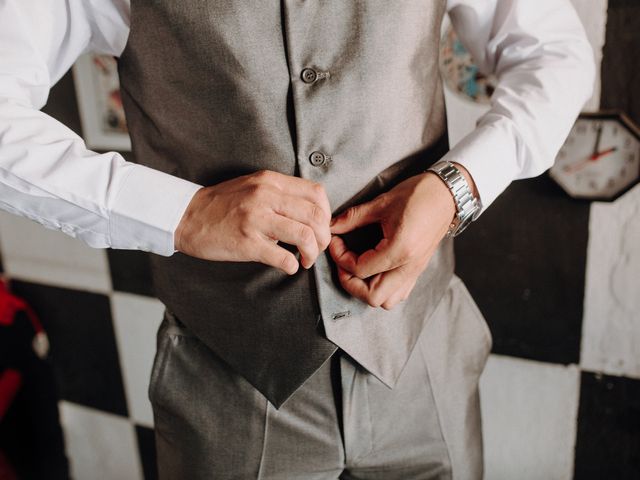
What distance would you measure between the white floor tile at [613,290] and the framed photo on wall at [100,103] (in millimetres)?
1204

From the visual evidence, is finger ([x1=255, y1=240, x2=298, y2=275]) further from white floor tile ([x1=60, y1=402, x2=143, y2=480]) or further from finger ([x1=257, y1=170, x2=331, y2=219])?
white floor tile ([x1=60, y1=402, x2=143, y2=480])

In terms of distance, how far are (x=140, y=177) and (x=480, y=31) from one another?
0.61 metres

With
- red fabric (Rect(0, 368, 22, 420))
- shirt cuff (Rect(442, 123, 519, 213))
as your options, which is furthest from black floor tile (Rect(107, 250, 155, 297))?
shirt cuff (Rect(442, 123, 519, 213))

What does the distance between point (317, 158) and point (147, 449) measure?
5.04 ft

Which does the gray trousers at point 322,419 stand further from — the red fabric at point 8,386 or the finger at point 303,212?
the red fabric at point 8,386

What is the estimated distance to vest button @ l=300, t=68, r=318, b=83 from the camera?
32.2 inches

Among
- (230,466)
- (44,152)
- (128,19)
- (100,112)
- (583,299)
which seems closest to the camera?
(44,152)

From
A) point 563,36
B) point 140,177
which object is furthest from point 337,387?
point 563,36

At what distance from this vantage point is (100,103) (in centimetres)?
169

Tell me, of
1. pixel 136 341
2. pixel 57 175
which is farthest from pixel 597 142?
pixel 136 341

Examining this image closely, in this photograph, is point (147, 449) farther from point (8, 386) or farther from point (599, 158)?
point (599, 158)

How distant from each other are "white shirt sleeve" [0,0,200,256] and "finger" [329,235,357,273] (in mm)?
210

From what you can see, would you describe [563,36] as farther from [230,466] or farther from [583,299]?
[230,466]

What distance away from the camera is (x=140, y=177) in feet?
2.64
